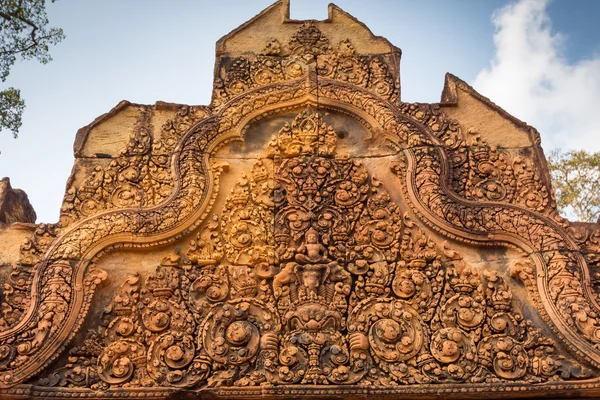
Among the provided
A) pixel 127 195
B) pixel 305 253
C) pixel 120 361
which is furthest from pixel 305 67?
pixel 120 361

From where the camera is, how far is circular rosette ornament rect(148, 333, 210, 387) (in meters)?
5.69

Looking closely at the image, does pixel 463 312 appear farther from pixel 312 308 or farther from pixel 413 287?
pixel 312 308

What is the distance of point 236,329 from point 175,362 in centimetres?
61

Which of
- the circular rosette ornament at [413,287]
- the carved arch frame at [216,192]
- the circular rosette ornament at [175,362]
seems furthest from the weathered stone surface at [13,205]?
the circular rosette ornament at [413,287]

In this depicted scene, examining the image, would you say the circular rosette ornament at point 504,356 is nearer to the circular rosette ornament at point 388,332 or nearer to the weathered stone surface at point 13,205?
the circular rosette ornament at point 388,332

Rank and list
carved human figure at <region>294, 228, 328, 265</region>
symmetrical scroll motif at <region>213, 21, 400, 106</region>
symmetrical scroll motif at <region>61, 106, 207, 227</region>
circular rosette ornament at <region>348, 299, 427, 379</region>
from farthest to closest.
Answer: symmetrical scroll motif at <region>213, 21, 400, 106</region> < symmetrical scroll motif at <region>61, 106, 207, 227</region> < carved human figure at <region>294, 228, 328, 265</region> < circular rosette ornament at <region>348, 299, 427, 379</region>

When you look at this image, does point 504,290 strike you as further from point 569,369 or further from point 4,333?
point 4,333

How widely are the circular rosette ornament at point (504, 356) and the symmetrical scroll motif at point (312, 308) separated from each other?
0.01 meters

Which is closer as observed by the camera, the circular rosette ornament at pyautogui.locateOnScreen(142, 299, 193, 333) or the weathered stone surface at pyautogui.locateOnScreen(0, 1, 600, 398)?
the weathered stone surface at pyautogui.locateOnScreen(0, 1, 600, 398)

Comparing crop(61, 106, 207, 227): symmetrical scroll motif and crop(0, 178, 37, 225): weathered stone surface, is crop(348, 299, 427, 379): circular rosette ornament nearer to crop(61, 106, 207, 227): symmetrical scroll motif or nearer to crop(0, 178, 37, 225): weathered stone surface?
crop(61, 106, 207, 227): symmetrical scroll motif

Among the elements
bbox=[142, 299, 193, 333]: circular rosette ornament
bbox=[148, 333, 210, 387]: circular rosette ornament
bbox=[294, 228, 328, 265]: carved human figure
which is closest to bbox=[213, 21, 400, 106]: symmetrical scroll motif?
bbox=[294, 228, 328, 265]: carved human figure

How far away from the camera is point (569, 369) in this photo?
5.68 m

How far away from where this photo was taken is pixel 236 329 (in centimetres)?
591

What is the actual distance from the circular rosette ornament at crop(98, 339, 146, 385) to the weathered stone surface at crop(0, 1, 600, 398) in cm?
2
